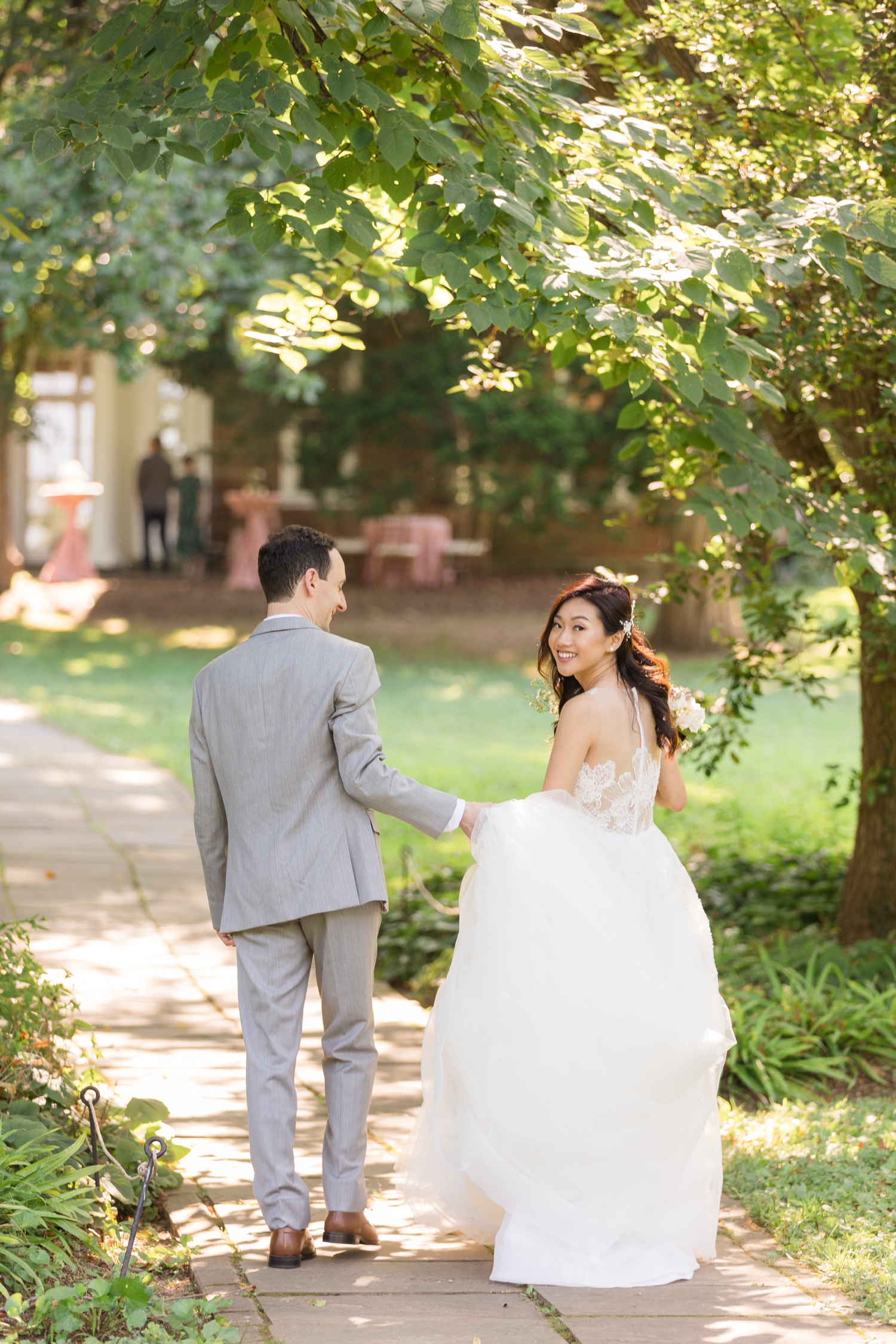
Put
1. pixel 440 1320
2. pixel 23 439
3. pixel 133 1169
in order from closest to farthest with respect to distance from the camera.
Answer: pixel 440 1320 → pixel 133 1169 → pixel 23 439

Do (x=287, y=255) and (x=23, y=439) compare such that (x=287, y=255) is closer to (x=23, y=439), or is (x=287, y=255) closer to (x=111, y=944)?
(x=23, y=439)

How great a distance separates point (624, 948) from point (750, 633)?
Result: 9.50 feet

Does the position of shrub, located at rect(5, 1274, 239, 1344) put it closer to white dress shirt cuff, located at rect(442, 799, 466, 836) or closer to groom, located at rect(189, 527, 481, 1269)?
groom, located at rect(189, 527, 481, 1269)

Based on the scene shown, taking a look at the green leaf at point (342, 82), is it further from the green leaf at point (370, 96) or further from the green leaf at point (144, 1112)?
the green leaf at point (144, 1112)

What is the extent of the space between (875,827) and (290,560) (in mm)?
3772

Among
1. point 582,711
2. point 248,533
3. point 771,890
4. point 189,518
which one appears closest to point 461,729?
point 771,890

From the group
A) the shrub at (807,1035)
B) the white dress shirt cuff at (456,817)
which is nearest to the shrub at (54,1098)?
the white dress shirt cuff at (456,817)

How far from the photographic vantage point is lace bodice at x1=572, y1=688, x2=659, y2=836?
12.5 ft

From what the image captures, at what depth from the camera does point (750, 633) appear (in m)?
6.30

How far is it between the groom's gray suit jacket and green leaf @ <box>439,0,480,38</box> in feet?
5.24

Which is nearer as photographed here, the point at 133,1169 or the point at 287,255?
the point at 133,1169

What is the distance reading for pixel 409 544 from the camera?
2202 cm

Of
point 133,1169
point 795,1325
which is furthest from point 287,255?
point 795,1325

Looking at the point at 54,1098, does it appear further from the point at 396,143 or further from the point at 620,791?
the point at 396,143
